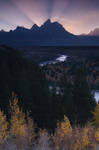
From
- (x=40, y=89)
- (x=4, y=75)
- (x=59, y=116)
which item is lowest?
(x=59, y=116)

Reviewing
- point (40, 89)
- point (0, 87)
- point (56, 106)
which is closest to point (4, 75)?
point (0, 87)

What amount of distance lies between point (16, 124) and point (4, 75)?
11.4m

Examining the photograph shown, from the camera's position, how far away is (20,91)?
26078 mm

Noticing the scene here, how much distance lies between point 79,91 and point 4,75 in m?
16.6

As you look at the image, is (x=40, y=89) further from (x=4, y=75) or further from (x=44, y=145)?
(x=44, y=145)

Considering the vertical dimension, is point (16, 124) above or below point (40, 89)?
below

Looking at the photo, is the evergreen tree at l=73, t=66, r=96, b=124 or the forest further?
the evergreen tree at l=73, t=66, r=96, b=124

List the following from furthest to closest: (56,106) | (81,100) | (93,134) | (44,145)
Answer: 1. (81,100)
2. (56,106)
3. (93,134)
4. (44,145)

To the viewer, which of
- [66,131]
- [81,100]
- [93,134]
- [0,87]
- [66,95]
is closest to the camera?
[66,131]

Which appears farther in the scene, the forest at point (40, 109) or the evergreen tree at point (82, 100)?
the evergreen tree at point (82, 100)

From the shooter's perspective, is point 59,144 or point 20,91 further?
point 20,91

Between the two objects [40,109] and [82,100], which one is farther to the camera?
[82,100]

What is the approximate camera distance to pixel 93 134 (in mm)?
19828

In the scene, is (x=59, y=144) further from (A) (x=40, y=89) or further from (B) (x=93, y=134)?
(A) (x=40, y=89)
